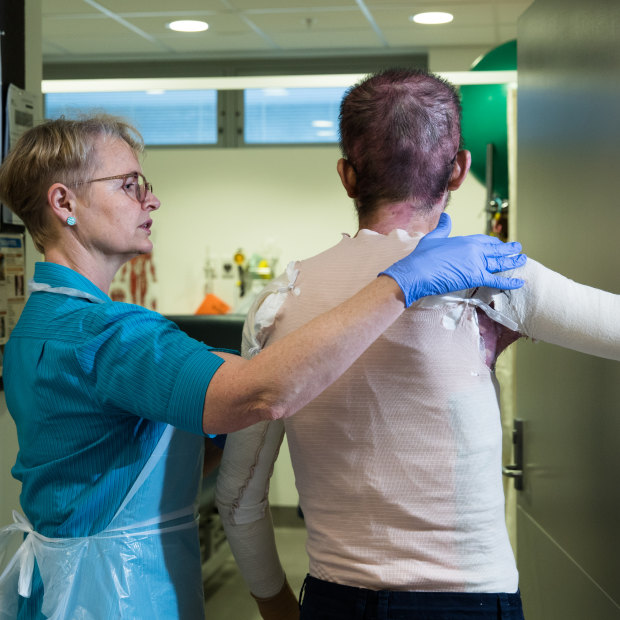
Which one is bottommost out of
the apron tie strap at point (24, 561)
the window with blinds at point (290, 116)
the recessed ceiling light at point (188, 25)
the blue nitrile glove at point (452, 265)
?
the apron tie strap at point (24, 561)

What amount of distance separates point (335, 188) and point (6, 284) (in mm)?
3674

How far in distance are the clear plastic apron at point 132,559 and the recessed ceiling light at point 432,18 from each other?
3.86 metres

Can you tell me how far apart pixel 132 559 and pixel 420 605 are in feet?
1.52

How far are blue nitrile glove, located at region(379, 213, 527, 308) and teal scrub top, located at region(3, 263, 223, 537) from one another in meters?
0.27

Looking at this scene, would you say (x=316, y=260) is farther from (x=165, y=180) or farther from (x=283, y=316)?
(x=165, y=180)

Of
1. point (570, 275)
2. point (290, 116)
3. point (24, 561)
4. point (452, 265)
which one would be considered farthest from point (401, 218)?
point (290, 116)

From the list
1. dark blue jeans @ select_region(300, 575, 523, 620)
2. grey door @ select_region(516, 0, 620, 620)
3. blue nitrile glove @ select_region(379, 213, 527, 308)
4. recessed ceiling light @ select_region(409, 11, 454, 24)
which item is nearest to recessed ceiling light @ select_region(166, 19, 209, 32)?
recessed ceiling light @ select_region(409, 11, 454, 24)

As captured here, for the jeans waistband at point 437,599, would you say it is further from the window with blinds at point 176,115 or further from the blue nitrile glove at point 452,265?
the window with blinds at point 176,115

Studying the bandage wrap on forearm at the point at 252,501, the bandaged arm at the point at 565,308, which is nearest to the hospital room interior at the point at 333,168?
the bandage wrap on forearm at the point at 252,501

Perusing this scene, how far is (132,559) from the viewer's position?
1253mm

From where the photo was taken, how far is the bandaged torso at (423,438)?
105 cm

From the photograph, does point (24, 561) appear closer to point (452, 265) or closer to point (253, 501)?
point (253, 501)

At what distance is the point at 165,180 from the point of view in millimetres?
5668

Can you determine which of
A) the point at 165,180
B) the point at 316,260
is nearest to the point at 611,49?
the point at 316,260
